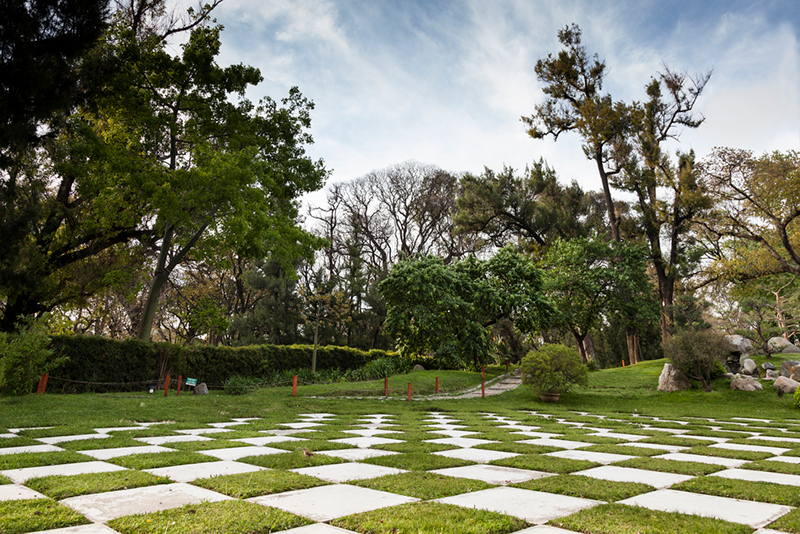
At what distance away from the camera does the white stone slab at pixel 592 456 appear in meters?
4.02

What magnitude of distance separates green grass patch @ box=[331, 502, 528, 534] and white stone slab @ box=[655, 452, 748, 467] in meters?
2.82

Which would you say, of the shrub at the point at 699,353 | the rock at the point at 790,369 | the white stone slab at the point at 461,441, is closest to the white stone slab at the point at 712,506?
the white stone slab at the point at 461,441

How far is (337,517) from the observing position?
216cm

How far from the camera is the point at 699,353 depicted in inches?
549

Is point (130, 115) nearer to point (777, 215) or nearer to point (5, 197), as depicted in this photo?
point (5, 197)

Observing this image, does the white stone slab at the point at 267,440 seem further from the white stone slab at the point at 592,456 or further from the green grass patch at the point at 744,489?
the green grass patch at the point at 744,489

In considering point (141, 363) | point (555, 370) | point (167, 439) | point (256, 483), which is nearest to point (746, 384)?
point (555, 370)

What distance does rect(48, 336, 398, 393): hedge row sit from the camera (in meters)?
12.2

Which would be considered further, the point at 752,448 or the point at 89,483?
the point at 752,448

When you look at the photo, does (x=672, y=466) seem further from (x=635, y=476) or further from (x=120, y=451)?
(x=120, y=451)

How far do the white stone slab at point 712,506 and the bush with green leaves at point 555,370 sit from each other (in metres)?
10.7

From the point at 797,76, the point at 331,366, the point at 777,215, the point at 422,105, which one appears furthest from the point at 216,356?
the point at 797,76

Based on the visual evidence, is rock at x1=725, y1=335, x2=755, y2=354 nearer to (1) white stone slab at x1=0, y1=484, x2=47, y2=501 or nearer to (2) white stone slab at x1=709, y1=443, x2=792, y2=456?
(2) white stone slab at x1=709, y1=443, x2=792, y2=456

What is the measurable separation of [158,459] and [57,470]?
0.62 metres
